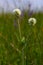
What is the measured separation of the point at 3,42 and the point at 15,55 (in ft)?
1.30

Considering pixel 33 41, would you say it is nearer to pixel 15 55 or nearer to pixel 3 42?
pixel 15 55

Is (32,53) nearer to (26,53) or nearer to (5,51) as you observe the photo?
(26,53)

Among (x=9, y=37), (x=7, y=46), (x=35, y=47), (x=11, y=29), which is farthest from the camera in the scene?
(x=11, y=29)

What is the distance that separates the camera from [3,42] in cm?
260

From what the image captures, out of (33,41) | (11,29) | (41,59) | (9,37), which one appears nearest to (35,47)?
(33,41)

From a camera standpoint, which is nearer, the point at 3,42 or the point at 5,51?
the point at 5,51

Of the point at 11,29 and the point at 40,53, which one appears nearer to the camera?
the point at 40,53

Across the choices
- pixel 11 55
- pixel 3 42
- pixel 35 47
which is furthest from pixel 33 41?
pixel 3 42

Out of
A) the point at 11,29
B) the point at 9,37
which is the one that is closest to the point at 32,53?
the point at 9,37

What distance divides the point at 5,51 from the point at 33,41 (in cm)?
28

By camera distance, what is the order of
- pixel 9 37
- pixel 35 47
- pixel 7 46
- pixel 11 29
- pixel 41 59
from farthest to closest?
pixel 11 29 → pixel 9 37 → pixel 7 46 → pixel 35 47 → pixel 41 59

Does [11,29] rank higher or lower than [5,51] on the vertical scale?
lower

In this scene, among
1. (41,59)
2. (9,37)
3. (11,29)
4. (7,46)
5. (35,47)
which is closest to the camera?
(41,59)

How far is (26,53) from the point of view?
80.5 inches
